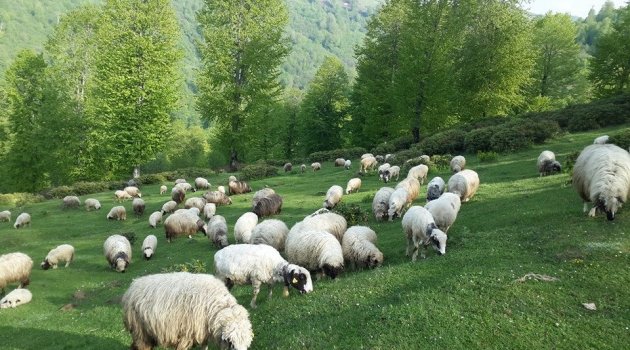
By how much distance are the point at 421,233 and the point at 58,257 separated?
1722 centimetres

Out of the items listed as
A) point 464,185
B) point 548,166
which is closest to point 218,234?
point 464,185

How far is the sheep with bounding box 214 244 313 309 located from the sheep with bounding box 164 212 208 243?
10.4m

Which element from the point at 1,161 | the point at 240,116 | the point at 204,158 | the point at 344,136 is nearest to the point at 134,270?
the point at 240,116

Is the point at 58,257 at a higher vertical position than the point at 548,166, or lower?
lower

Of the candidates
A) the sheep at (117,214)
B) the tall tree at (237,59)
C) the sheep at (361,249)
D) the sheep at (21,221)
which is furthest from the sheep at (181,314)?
the tall tree at (237,59)

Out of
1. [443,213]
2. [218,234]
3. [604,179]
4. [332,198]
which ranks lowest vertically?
[218,234]

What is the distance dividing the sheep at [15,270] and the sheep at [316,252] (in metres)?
11.9

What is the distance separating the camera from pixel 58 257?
20.0 m

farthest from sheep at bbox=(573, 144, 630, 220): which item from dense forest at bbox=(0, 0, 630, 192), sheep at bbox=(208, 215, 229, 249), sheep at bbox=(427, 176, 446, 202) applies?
dense forest at bbox=(0, 0, 630, 192)

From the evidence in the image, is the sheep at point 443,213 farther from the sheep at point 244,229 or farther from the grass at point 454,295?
the sheep at point 244,229

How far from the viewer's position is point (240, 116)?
44.2m

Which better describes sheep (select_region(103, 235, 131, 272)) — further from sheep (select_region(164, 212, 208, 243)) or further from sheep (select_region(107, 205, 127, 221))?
sheep (select_region(107, 205, 127, 221))

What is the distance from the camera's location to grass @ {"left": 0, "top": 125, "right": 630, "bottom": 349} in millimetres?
8539

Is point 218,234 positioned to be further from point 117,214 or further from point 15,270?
point 117,214
